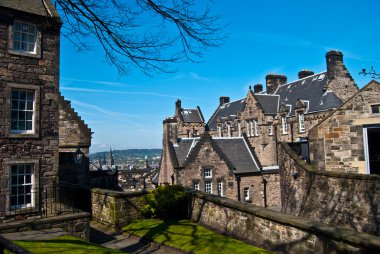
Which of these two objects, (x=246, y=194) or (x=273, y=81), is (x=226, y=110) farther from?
(x=246, y=194)

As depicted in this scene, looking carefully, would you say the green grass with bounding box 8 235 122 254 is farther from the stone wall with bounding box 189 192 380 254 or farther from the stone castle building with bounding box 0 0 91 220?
the stone castle building with bounding box 0 0 91 220

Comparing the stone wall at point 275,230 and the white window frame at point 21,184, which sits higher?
the white window frame at point 21,184

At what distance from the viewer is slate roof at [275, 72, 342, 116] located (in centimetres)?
3628

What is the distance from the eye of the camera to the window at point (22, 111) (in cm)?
1291

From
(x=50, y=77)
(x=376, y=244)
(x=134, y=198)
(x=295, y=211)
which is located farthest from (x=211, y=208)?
(x=50, y=77)

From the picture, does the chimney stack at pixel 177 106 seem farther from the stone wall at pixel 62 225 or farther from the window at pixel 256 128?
the stone wall at pixel 62 225

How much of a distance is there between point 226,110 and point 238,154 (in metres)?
26.6

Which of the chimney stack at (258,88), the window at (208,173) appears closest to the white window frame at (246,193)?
the window at (208,173)

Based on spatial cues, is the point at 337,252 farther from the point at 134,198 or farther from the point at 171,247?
the point at 134,198

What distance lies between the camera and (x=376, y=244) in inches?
238

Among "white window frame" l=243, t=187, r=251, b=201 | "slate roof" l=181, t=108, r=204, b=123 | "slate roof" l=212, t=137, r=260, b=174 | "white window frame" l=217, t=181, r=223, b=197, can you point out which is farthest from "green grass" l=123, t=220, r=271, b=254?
"slate roof" l=181, t=108, r=204, b=123

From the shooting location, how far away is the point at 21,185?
12797mm

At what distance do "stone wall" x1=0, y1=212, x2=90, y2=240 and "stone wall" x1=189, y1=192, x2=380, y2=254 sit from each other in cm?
422

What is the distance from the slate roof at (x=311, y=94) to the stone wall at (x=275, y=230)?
2868cm
